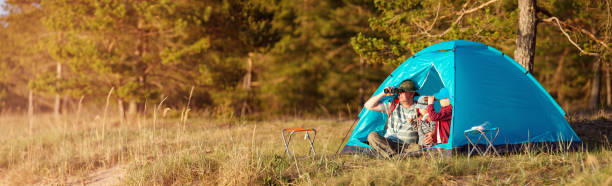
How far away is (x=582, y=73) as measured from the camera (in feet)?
65.9

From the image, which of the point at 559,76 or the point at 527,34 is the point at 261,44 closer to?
the point at 527,34

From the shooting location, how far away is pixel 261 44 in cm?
1545

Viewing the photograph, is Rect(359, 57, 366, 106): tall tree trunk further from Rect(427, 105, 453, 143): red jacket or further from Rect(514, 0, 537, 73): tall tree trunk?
Rect(427, 105, 453, 143): red jacket

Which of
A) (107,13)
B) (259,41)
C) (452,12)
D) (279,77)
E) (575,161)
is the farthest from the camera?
(279,77)

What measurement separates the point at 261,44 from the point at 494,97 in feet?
34.0

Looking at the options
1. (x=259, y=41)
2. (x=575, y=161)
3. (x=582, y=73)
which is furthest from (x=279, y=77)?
(x=575, y=161)

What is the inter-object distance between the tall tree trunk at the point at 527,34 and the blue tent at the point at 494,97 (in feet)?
6.34

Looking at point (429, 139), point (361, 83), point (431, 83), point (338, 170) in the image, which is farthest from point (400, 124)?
point (361, 83)

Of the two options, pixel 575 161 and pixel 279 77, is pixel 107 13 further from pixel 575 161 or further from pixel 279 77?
pixel 575 161

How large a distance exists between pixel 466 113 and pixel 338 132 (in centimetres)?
381

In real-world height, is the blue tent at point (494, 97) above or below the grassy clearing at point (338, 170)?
above

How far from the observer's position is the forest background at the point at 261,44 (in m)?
9.30

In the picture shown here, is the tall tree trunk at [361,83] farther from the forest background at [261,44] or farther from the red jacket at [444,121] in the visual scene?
the red jacket at [444,121]

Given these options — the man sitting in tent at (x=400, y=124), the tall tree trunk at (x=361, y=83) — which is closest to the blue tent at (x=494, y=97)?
the man sitting in tent at (x=400, y=124)
